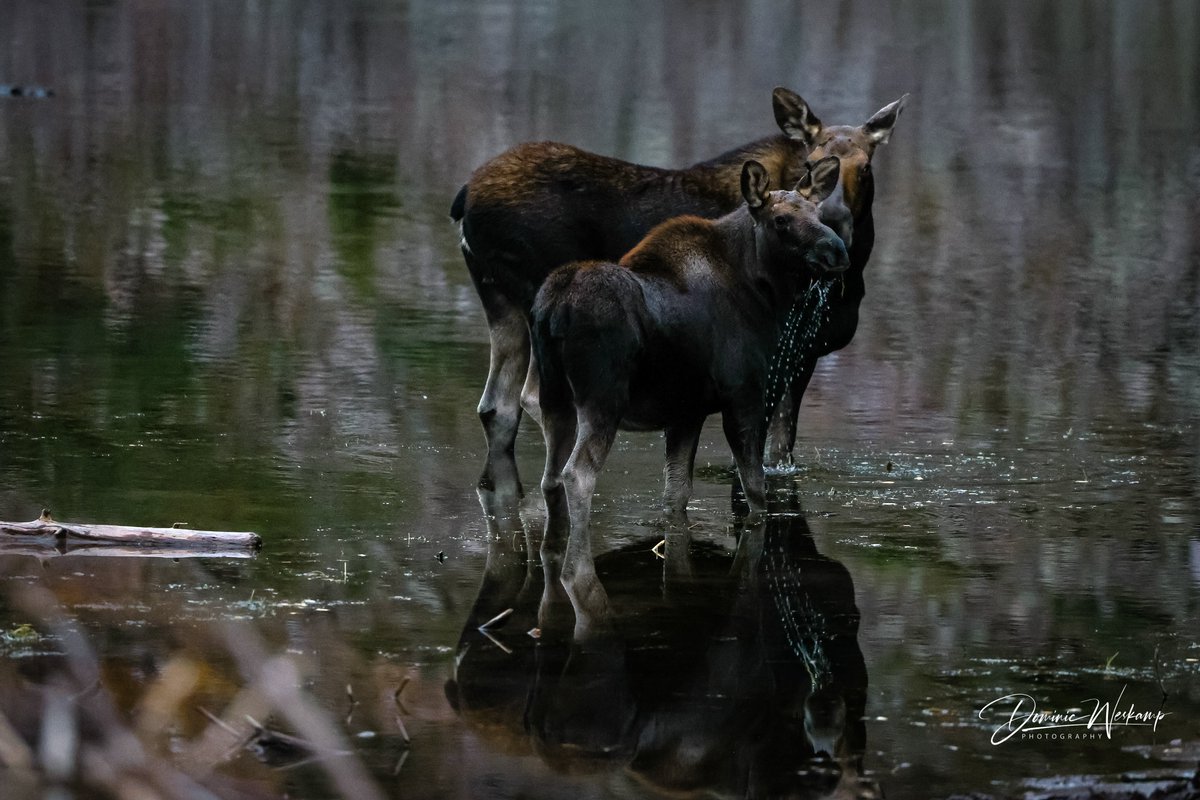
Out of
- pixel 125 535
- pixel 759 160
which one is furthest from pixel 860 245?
pixel 125 535

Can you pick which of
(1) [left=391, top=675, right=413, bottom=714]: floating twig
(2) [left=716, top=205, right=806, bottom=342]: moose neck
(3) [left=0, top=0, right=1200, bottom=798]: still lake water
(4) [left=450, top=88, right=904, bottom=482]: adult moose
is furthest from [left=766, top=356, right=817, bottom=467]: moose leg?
(1) [left=391, top=675, right=413, bottom=714]: floating twig

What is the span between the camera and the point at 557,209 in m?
11.1

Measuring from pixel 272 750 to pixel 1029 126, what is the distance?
78.0ft

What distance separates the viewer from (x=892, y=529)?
30.9ft

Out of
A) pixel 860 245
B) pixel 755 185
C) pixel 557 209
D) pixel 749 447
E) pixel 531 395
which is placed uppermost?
pixel 755 185

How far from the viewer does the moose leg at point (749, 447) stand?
31.3ft

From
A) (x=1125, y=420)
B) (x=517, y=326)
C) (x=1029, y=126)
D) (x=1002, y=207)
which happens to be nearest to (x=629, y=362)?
(x=517, y=326)

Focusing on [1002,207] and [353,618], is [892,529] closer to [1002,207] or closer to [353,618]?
[353,618]

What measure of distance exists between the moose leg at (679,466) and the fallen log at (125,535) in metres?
2.04
